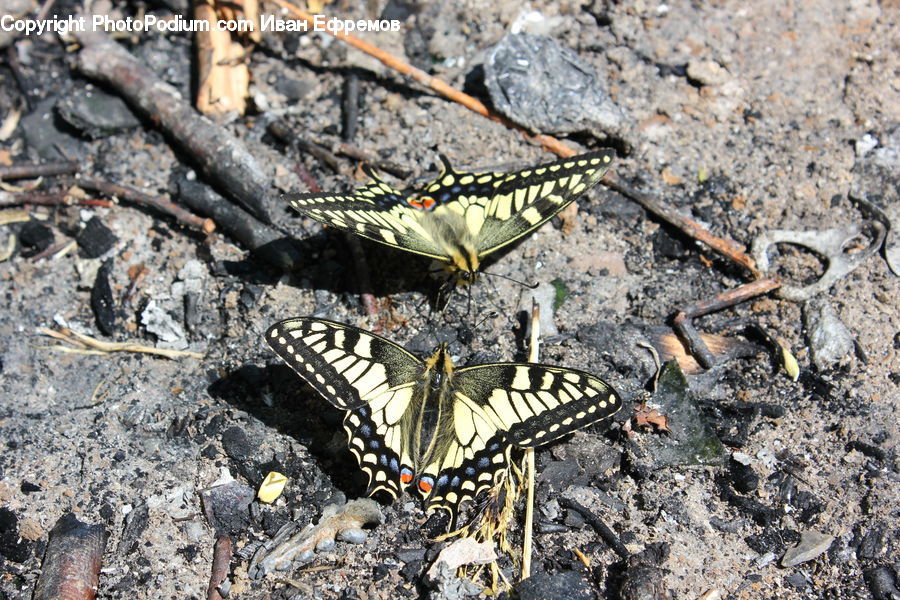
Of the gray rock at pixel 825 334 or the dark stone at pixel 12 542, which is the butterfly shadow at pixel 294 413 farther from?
the gray rock at pixel 825 334

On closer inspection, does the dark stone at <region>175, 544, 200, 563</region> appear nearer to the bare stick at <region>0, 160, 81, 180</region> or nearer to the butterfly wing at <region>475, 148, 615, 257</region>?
the butterfly wing at <region>475, 148, 615, 257</region>

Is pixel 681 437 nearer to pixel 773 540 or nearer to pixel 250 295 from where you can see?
pixel 773 540

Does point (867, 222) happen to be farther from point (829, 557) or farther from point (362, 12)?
point (362, 12)

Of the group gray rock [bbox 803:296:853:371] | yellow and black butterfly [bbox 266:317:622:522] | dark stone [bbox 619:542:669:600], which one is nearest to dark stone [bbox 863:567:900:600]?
dark stone [bbox 619:542:669:600]

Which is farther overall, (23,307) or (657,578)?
(23,307)

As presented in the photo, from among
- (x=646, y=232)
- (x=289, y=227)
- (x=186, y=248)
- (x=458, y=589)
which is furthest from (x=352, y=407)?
(x=646, y=232)

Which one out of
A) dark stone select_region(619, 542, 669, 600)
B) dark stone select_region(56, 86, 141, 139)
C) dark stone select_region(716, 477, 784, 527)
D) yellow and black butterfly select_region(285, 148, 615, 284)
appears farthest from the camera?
dark stone select_region(56, 86, 141, 139)

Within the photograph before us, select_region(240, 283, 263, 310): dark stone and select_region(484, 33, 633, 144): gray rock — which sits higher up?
select_region(484, 33, 633, 144): gray rock
